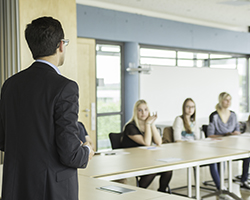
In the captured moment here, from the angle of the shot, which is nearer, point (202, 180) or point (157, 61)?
point (202, 180)

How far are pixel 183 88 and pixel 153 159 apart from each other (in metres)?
5.62

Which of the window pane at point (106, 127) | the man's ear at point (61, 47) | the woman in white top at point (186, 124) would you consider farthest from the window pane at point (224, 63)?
the man's ear at point (61, 47)

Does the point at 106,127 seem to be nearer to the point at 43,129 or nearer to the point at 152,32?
the point at 152,32

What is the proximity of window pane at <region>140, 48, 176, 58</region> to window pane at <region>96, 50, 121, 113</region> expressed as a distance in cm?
71

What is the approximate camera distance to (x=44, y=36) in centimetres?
157

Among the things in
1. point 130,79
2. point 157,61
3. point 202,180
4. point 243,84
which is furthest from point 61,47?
point 243,84

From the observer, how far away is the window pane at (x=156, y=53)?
27.6 feet

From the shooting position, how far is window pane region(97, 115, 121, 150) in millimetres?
7688

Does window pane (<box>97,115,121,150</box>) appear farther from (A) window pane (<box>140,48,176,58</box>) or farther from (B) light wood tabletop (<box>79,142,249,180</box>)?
(B) light wood tabletop (<box>79,142,249,180</box>)

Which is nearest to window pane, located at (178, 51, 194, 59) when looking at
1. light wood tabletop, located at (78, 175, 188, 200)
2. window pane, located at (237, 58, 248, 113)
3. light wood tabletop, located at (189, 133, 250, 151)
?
window pane, located at (237, 58, 248, 113)

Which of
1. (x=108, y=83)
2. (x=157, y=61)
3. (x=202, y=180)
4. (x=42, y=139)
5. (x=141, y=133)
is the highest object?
(x=157, y=61)

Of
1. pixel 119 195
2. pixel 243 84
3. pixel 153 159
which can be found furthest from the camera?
pixel 243 84

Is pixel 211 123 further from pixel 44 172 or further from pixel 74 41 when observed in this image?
pixel 44 172

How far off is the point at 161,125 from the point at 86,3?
9.18ft
